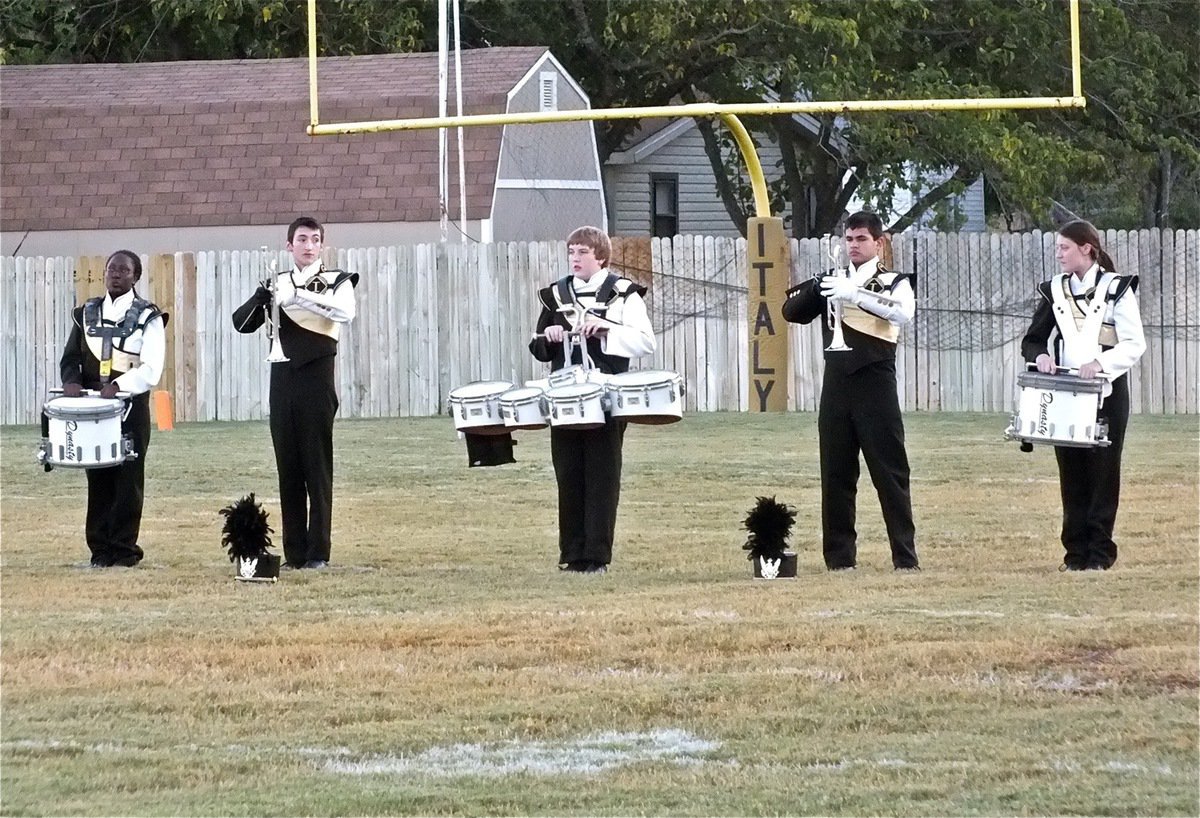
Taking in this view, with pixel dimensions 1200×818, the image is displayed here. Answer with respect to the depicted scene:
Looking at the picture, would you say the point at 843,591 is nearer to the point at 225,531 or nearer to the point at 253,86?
the point at 225,531

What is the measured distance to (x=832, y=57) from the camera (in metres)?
27.7

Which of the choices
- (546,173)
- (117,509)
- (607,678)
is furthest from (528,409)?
(546,173)

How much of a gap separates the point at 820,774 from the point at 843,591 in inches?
142

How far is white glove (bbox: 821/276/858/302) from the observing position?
416 inches

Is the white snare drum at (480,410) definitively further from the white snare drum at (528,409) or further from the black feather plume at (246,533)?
the black feather plume at (246,533)

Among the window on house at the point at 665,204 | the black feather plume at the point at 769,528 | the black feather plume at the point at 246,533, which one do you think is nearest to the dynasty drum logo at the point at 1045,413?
the black feather plume at the point at 769,528

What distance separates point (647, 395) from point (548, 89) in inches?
699

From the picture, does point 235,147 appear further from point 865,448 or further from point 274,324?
point 865,448

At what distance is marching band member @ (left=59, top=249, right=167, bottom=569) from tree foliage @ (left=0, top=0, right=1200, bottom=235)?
16.3 m

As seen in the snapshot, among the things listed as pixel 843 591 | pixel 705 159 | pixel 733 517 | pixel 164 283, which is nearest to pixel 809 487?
pixel 733 517

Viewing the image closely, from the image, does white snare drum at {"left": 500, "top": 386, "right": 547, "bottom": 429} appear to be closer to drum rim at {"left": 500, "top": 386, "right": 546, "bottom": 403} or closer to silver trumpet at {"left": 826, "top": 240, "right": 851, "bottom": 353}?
drum rim at {"left": 500, "top": 386, "right": 546, "bottom": 403}

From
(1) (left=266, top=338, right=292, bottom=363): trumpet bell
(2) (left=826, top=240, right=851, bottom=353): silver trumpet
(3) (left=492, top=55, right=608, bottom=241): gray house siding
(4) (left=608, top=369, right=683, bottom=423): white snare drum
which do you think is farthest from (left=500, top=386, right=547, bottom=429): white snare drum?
(3) (left=492, top=55, right=608, bottom=241): gray house siding

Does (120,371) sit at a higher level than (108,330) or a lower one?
lower

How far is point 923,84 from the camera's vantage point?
2759cm
